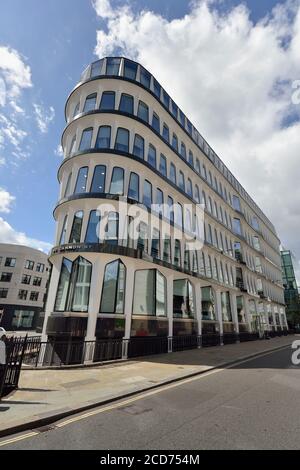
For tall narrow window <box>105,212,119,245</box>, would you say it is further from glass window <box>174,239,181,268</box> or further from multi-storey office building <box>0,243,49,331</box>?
multi-storey office building <box>0,243,49,331</box>

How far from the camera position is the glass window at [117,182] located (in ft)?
53.4

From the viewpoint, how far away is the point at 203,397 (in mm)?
6844

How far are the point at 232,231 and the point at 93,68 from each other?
78.1 ft

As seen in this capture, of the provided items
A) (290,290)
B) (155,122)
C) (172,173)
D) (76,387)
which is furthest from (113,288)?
(290,290)

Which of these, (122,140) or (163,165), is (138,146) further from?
(163,165)

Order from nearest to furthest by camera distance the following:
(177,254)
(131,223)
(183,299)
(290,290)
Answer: (131,223)
(177,254)
(183,299)
(290,290)

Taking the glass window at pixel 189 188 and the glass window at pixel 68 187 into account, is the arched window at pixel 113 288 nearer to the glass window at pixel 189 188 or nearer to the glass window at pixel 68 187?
the glass window at pixel 68 187

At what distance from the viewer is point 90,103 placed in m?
18.7

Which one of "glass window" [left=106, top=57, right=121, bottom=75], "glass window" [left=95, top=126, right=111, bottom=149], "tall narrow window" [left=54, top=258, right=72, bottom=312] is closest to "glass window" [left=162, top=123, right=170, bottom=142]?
"glass window" [left=106, top=57, right=121, bottom=75]

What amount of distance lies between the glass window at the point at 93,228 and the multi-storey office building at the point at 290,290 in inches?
2515

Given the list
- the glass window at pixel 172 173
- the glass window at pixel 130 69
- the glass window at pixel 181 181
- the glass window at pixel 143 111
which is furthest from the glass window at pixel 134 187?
the glass window at pixel 130 69

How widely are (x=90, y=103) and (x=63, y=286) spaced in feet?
43.8
